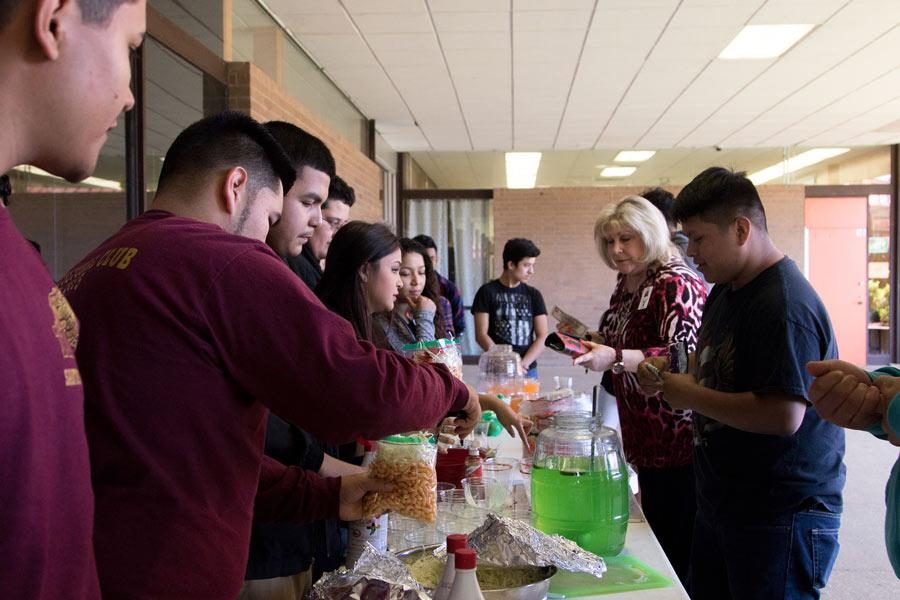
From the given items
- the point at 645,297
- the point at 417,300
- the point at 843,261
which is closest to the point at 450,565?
the point at 645,297

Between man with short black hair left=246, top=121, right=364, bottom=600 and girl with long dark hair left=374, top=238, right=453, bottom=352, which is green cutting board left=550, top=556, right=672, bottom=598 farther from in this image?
girl with long dark hair left=374, top=238, right=453, bottom=352

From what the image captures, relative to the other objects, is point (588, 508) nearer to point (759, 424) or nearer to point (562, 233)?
point (759, 424)

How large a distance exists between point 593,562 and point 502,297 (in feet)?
14.4

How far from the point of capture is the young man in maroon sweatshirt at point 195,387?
1.03 metres

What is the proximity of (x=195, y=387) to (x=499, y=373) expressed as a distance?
2.74 m

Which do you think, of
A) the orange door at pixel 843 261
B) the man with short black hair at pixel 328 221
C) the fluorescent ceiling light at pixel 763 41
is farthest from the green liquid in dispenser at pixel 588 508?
the orange door at pixel 843 261

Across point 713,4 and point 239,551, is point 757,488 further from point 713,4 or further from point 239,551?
point 713,4

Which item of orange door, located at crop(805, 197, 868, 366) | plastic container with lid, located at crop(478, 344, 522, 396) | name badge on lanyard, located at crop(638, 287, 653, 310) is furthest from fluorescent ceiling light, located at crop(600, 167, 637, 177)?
name badge on lanyard, located at crop(638, 287, 653, 310)

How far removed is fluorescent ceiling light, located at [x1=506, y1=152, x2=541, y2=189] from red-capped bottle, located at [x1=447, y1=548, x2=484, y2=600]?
10.5 m

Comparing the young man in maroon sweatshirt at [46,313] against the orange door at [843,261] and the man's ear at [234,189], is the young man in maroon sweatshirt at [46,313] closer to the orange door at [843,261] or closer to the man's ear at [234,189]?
the man's ear at [234,189]

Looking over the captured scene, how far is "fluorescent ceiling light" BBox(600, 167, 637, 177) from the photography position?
1251 cm

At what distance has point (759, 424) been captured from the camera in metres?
1.77

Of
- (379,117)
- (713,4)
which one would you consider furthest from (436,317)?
(379,117)

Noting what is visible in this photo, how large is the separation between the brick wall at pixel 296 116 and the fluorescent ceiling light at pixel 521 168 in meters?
3.12
